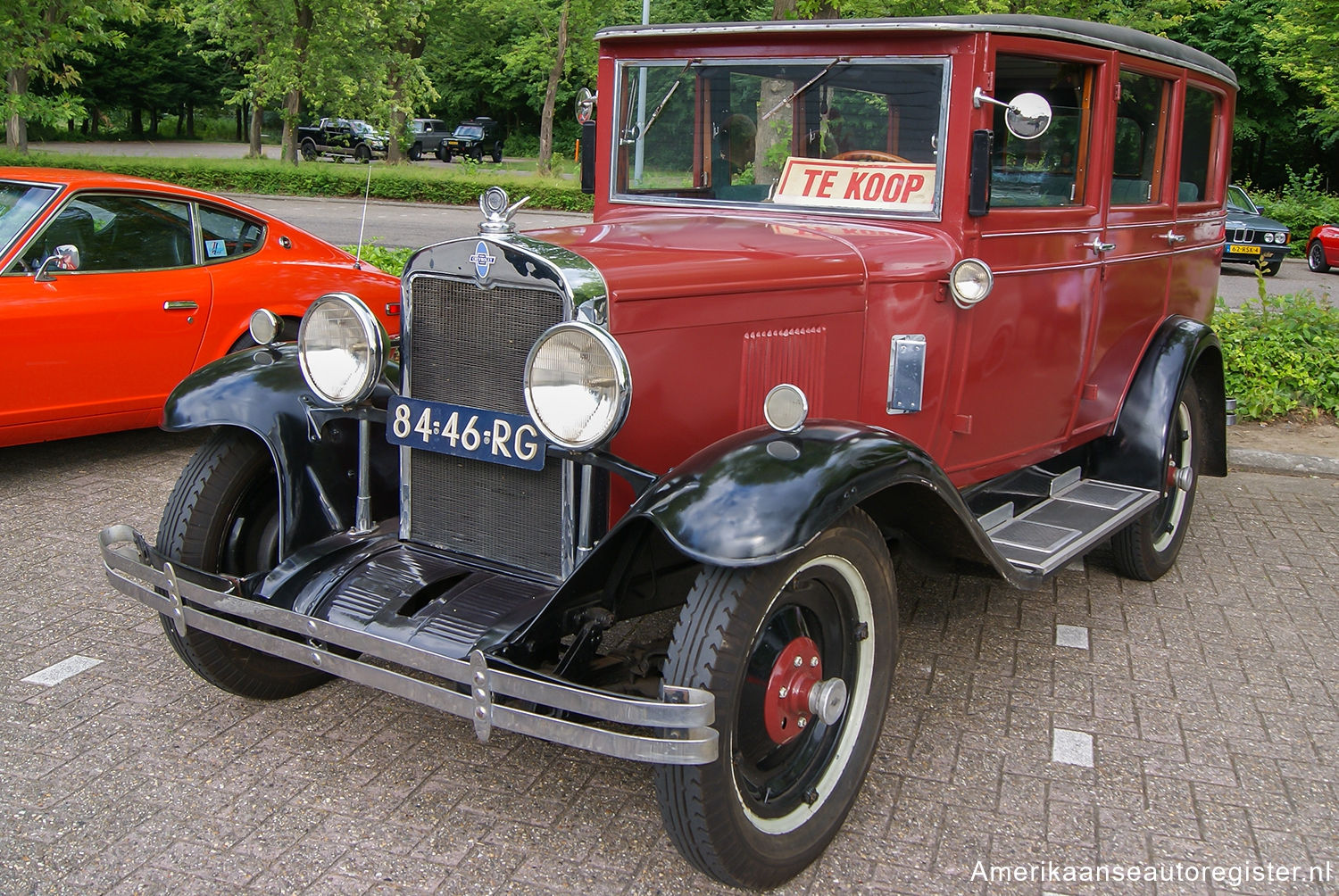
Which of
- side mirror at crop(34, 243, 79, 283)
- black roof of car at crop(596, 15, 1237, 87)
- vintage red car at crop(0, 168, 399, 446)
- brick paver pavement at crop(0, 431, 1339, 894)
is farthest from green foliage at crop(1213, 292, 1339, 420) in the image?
side mirror at crop(34, 243, 79, 283)

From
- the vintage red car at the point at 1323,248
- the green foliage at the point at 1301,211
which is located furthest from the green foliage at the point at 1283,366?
the green foliage at the point at 1301,211

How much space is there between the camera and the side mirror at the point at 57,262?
5273 mm

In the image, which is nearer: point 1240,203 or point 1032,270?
point 1032,270

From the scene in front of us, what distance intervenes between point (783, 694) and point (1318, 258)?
18398 mm

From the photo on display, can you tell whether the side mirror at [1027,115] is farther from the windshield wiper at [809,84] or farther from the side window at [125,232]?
the side window at [125,232]

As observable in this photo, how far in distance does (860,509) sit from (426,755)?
1381 millimetres

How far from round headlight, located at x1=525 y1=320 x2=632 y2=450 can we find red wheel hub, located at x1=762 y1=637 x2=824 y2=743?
0.68 m

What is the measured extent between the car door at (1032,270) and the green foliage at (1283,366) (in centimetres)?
339

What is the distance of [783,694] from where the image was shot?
2680 millimetres

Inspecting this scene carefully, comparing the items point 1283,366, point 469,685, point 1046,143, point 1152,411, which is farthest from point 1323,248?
point 469,685

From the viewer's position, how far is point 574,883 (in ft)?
8.52

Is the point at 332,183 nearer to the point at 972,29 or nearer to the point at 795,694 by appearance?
the point at 972,29

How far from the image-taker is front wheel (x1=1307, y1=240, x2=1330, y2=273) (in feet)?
57.8

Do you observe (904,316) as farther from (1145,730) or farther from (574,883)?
(574,883)
